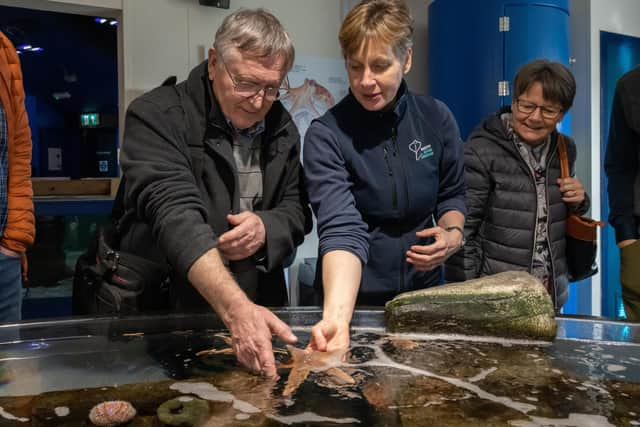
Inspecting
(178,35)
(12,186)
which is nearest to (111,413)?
(12,186)

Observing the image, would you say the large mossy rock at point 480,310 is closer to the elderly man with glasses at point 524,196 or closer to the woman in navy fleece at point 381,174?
the woman in navy fleece at point 381,174

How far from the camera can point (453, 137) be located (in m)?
1.73

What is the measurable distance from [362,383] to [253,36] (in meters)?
0.82

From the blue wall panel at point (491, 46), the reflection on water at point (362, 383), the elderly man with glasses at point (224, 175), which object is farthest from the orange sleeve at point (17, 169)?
Answer: the blue wall panel at point (491, 46)

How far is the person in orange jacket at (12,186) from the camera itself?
1893 mm

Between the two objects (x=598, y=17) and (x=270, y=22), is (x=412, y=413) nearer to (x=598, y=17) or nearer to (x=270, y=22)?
(x=270, y=22)

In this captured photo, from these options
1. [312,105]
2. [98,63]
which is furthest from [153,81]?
[98,63]

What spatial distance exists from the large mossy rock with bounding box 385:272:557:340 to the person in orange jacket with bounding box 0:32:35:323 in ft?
4.06

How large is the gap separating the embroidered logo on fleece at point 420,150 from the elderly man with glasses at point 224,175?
0.32m

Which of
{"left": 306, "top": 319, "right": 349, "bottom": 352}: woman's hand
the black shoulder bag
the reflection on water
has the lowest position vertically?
the reflection on water

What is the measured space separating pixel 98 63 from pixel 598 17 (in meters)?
5.67

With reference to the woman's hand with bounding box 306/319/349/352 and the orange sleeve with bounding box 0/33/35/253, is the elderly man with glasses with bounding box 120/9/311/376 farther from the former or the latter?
the orange sleeve with bounding box 0/33/35/253

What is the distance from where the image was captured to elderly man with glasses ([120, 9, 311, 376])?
1.29 m

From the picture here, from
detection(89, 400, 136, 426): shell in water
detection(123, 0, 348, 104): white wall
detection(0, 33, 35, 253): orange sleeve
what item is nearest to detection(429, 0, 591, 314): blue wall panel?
detection(123, 0, 348, 104): white wall
